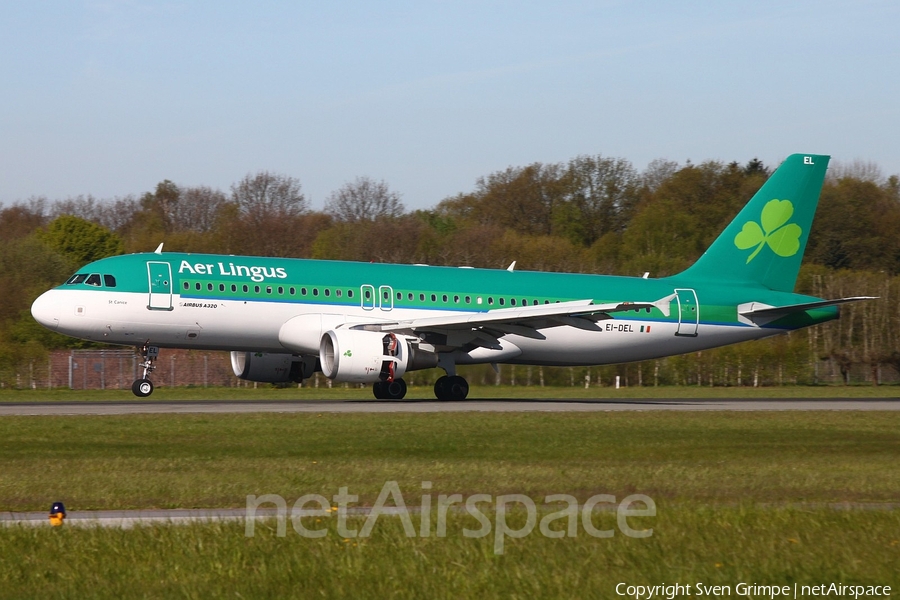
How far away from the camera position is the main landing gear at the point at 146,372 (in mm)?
33906

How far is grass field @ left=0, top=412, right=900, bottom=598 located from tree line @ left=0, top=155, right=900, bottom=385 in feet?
59.1

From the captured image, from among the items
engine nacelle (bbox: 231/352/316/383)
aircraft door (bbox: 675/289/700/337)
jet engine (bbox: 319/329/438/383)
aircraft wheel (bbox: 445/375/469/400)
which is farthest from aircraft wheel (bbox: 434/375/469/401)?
aircraft door (bbox: 675/289/700/337)

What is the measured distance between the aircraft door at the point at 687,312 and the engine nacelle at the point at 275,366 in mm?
11950

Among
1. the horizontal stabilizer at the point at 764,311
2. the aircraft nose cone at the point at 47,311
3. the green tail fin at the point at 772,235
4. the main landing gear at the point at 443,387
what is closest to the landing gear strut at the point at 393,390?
the main landing gear at the point at 443,387

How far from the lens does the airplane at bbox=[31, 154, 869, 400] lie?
3281cm

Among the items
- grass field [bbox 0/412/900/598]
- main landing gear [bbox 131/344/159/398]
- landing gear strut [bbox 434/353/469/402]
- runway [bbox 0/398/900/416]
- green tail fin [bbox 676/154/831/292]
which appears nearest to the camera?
grass field [bbox 0/412/900/598]

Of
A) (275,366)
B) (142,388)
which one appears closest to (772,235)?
(275,366)

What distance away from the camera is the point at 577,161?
342 ft

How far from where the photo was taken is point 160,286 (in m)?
32.8

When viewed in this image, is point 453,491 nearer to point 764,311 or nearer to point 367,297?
point 367,297

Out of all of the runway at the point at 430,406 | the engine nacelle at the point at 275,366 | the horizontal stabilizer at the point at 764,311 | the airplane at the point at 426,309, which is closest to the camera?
the runway at the point at 430,406

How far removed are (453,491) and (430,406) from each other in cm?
1710

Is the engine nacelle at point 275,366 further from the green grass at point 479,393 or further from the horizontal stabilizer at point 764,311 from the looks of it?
the horizontal stabilizer at point 764,311

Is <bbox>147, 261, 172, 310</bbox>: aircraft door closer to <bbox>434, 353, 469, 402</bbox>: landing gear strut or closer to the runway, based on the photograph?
the runway
